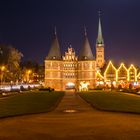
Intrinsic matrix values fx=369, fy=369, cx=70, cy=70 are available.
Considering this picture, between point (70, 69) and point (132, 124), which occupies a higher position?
point (70, 69)

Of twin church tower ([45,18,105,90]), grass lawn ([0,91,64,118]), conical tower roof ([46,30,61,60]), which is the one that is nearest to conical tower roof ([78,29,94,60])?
twin church tower ([45,18,105,90])

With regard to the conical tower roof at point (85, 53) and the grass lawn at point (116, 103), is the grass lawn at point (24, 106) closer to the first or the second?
the grass lawn at point (116, 103)

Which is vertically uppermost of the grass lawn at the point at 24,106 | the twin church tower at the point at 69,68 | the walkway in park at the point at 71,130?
the twin church tower at the point at 69,68

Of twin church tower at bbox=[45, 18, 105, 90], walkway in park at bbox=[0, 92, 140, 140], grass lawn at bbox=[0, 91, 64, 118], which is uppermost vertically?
twin church tower at bbox=[45, 18, 105, 90]

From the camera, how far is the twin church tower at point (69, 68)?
12412 centimetres

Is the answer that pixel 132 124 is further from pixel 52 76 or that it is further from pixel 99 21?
pixel 99 21

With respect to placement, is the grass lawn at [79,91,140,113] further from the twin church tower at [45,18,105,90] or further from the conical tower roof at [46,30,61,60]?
the conical tower roof at [46,30,61,60]

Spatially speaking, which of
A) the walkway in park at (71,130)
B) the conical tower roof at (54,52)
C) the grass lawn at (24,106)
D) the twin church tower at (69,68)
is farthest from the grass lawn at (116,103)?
the conical tower roof at (54,52)

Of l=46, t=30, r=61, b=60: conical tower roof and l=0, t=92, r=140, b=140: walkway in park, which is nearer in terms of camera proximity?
l=0, t=92, r=140, b=140: walkway in park

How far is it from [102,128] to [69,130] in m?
1.85

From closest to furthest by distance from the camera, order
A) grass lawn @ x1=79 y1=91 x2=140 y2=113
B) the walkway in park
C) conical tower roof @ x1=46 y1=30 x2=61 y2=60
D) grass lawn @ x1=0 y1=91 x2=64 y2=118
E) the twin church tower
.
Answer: the walkway in park < grass lawn @ x1=0 y1=91 x2=64 y2=118 < grass lawn @ x1=79 y1=91 x2=140 y2=113 < the twin church tower < conical tower roof @ x1=46 y1=30 x2=61 y2=60

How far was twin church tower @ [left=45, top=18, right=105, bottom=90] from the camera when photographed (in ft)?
407

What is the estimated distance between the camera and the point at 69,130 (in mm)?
18797

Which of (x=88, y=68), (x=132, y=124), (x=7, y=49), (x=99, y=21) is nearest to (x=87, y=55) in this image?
(x=88, y=68)
